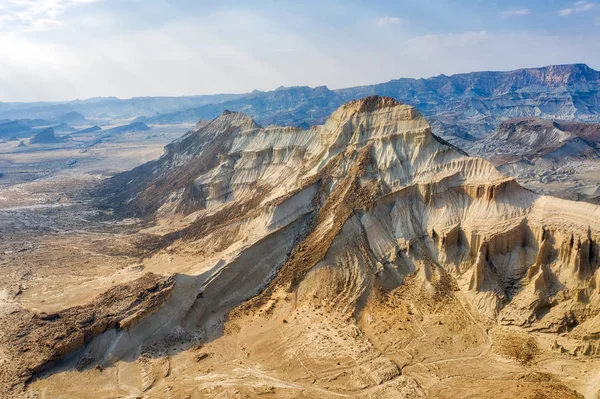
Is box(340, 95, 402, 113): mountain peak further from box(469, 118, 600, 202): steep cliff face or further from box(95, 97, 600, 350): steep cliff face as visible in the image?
box(469, 118, 600, 202): steep cliff face

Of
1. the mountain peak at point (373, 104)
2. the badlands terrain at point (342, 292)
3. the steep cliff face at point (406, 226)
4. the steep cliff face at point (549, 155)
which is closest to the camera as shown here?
the badlands terrain at point (342, 292)

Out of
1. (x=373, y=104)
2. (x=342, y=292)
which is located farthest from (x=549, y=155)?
(x=342, y=292)

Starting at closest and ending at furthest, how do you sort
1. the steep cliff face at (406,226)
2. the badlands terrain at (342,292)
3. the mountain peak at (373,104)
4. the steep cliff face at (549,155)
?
1. the badlands terrain at (342,292)
2. the steep cliff face at (406,226)
3. the mountain peak at (373,104)
4. the steep cliff face at (549,155)

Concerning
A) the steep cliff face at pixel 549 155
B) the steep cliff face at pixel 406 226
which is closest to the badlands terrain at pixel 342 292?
the steep cliff face at pixel 406 226

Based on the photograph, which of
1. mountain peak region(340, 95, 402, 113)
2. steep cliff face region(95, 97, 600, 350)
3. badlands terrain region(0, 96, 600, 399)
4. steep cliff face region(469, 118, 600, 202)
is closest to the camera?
badlands terrain region(0, 96, 600, 399)

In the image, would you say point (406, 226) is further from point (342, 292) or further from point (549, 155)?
point (549, 155)

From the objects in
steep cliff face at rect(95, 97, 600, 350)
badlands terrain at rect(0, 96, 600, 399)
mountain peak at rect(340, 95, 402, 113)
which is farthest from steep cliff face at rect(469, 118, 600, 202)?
badlands terrain at rect(0, 96, 600, 399)

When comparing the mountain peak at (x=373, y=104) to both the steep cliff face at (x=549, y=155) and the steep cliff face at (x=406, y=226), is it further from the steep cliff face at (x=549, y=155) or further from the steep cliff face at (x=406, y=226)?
the steep cliff face at (x=549, y=155)

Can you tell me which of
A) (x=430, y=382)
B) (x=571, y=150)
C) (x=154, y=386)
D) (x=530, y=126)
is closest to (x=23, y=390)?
(x=154, y=386)

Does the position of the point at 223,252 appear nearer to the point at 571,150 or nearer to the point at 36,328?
the point at 36,328
